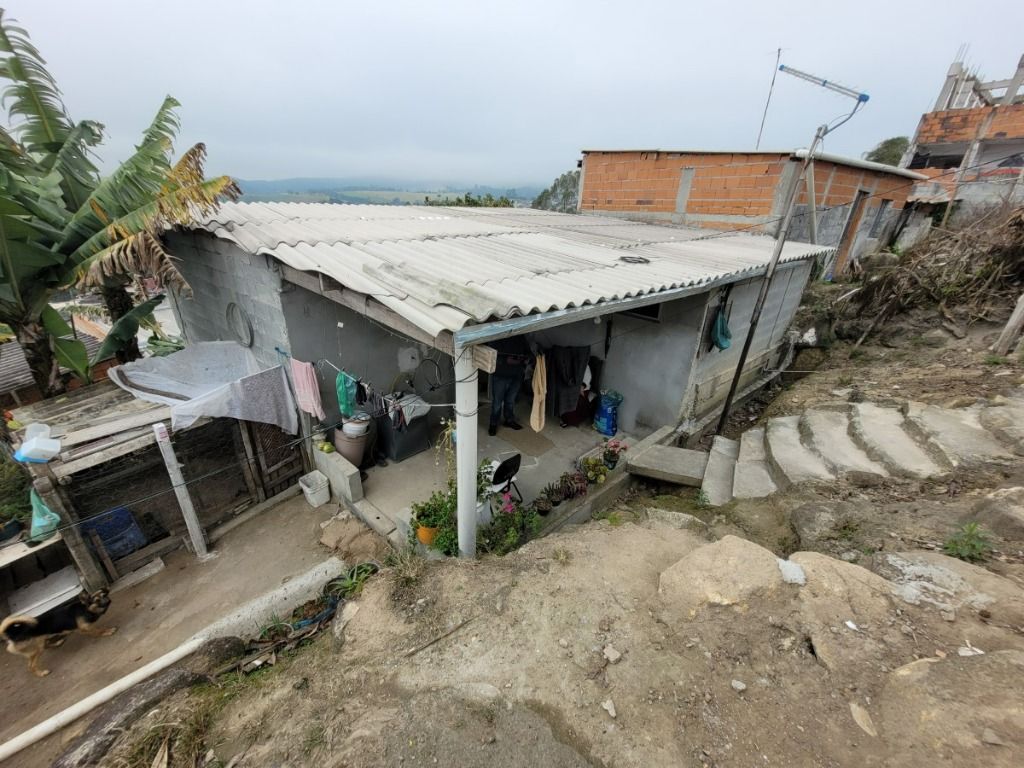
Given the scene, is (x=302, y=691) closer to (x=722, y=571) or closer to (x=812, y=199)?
(x=722, y=571)

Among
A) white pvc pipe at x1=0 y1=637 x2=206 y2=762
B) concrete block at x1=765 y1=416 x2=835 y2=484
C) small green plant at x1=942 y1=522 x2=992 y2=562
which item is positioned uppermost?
small green plant at x1=942 y1=522 x2=992 y2=562

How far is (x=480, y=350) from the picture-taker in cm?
350

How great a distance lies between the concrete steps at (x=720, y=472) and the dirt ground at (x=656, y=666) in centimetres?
162

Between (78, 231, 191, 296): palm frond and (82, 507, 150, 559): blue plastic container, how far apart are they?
2.95 m

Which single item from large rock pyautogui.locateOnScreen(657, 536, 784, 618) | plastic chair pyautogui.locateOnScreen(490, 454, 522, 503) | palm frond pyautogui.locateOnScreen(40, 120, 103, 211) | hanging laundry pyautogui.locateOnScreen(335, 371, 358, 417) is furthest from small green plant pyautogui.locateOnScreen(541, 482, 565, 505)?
palm frond pyautogui.locateOnScreen(40, 120, 103, 211)

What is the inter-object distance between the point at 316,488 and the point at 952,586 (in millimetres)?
7362

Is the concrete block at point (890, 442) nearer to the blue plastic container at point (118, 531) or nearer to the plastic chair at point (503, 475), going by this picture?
the plastic chair at point (503, 475)

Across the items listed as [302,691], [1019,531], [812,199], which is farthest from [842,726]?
[812,199]

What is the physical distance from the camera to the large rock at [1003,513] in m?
3.85

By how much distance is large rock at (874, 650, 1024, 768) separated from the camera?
2191 mm

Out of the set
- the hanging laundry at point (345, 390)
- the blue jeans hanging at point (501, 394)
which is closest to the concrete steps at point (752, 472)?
the blue jeans hanging at point (501, 394)

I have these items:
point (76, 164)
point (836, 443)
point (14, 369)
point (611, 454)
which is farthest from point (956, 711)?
point (14, 369)

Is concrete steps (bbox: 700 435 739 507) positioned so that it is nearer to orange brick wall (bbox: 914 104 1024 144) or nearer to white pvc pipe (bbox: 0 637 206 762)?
white pvc pipe (bbox: 0 637 206 762)

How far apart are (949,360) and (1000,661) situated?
792cm
